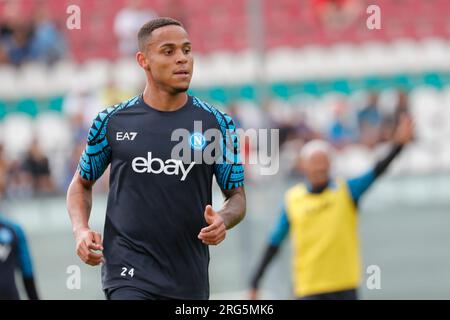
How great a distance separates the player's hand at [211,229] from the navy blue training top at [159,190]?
1.53ft

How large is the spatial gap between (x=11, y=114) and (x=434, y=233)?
6.09 m

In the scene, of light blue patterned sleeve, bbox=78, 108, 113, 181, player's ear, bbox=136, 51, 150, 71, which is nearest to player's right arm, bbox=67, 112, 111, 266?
light blue patterned sleeve, bbox=78, 108, 113, 181

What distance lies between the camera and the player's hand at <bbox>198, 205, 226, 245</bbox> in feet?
18.5

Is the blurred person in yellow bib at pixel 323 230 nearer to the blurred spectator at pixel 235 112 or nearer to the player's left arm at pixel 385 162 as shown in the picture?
the player's left arm at pixel 385 162

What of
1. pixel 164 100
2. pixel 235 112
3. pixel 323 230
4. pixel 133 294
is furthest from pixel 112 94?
pixel 133 294

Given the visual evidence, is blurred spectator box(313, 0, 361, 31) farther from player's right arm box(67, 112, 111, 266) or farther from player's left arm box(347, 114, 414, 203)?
player's right arm box(67, 112, 111, 266)

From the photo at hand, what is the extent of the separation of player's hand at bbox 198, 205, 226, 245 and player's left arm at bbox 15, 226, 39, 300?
9.77 feet

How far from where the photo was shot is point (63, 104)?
612 inches

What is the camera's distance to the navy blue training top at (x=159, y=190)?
6.11m

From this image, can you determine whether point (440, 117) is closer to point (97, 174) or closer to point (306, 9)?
point (306, 9)

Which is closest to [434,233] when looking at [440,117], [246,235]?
[440,117]

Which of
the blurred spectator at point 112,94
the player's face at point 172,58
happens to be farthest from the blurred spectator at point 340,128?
the player's face at point 172,58

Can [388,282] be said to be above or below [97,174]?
below

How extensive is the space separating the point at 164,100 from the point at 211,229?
0.96 meters
